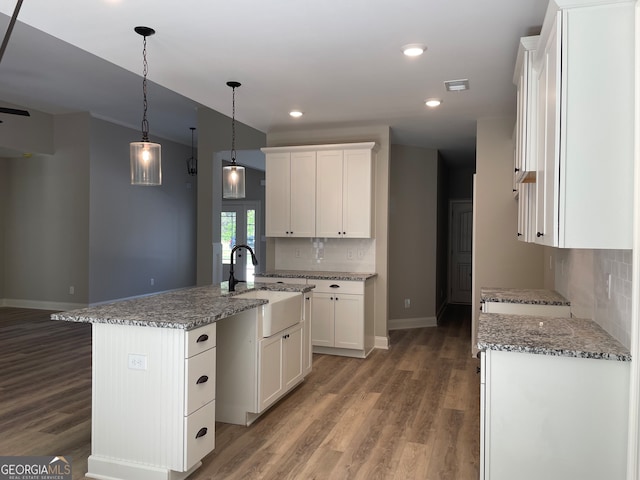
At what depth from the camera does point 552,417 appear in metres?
2.16

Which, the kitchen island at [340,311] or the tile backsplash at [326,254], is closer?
the kitchen island at [340,311]

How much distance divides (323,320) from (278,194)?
60.1 inches

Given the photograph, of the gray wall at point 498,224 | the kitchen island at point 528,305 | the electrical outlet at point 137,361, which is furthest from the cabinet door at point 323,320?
the electrical outlet at point 137,361

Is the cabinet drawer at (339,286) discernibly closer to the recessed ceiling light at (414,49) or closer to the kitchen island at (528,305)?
the kitchen island at (528,305)

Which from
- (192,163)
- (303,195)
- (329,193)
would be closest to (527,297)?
(329,193)

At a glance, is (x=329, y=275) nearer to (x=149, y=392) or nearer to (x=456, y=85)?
(x=456, y=85)

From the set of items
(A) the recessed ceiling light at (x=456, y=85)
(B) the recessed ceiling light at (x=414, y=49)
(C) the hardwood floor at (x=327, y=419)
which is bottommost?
(C) the hardwood floor at (x=327, y=419)

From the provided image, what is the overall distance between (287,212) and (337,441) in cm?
311

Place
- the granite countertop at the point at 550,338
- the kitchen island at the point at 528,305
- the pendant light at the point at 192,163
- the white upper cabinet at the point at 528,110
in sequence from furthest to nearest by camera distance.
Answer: the pendant light at the point at 192,163 < the kitchen island at the point at 528,305 < the white upper cabinet at the point at 528,110 < the granite countertop at the point at 550,338

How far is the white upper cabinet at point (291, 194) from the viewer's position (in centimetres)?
572

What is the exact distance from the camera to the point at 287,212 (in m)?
5.84

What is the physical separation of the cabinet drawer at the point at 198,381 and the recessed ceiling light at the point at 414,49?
222 centimetres

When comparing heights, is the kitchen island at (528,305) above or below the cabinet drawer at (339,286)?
above

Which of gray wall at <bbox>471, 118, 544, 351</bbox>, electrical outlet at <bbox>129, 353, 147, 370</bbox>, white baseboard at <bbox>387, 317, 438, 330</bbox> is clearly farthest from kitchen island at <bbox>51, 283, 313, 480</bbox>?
white baseboard at <bbox>387, 317, 438, 330</bbox>
